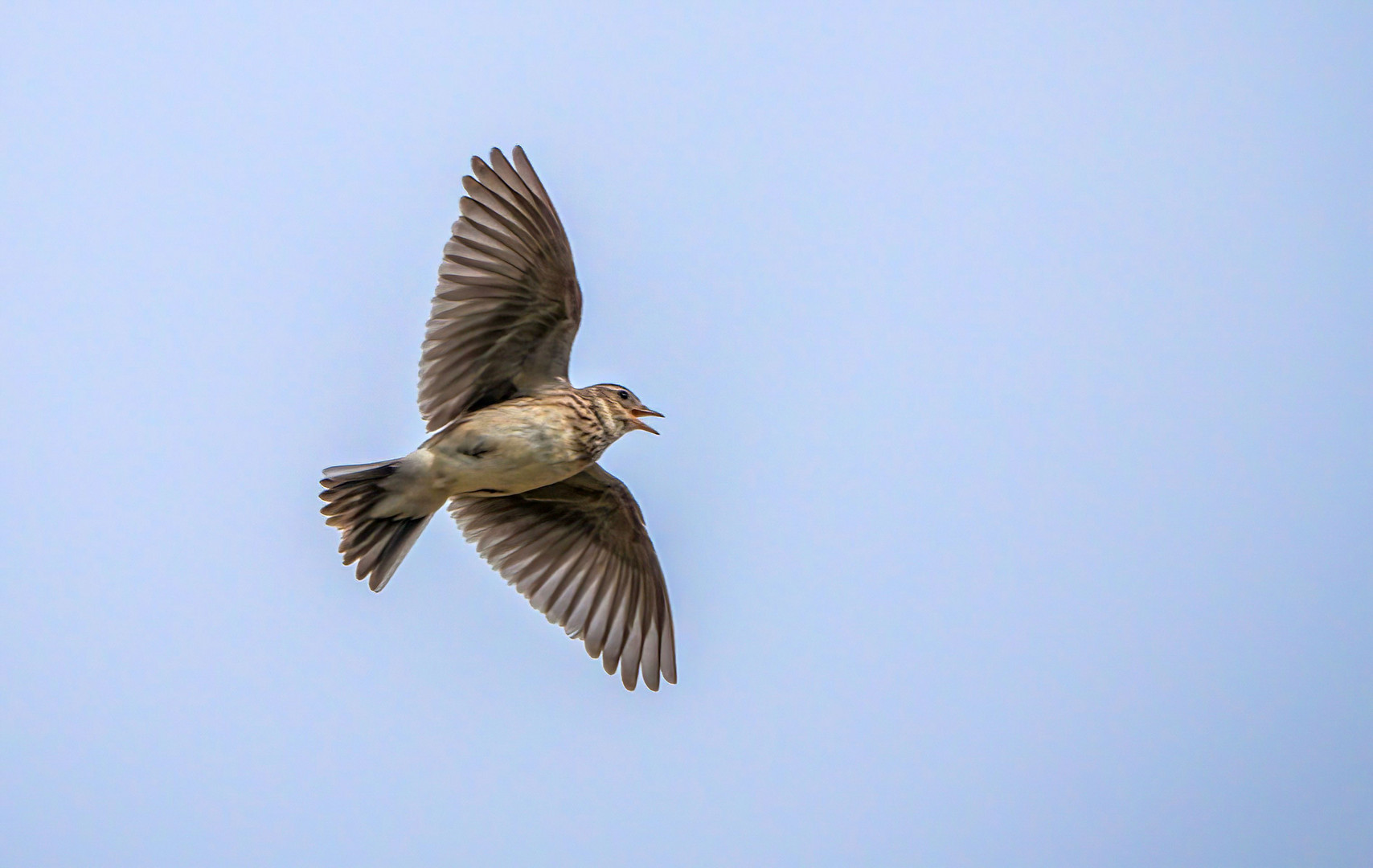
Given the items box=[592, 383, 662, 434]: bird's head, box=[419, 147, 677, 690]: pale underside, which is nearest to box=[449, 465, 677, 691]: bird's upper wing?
box=[419, 147, 677, 690]: pale underside

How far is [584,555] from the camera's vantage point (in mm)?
10203

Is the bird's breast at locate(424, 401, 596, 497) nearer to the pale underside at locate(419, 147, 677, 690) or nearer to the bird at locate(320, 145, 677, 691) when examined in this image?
the bird at locate(320, 145, 677, 691)

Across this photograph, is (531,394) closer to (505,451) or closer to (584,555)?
(505,451)

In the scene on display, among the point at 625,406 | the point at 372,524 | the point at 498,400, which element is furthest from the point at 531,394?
the point at 372,524

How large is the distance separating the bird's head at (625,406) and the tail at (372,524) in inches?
52.0

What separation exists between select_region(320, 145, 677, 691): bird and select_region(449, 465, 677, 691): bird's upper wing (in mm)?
89

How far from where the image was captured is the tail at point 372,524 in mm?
8719

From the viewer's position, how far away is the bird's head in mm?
8969

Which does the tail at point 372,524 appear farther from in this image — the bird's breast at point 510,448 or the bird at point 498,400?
the bird's breast at point 510,448

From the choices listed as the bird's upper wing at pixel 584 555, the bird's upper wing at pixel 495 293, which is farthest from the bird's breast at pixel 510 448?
the bird's upper wing at pixel 584 555

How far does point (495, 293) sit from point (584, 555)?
2124 mm

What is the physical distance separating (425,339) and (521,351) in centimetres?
62

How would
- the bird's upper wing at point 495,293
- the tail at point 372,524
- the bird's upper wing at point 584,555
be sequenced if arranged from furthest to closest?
the bird's upper wing at point 584,555
the bird's upper wing at point 495,293
the tail at point 372,524

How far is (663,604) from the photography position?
10055mm
